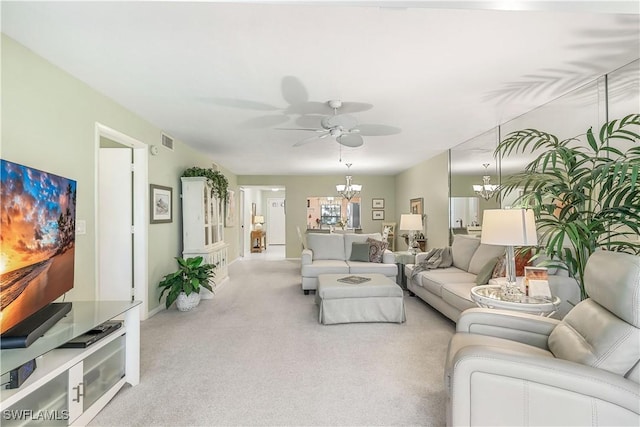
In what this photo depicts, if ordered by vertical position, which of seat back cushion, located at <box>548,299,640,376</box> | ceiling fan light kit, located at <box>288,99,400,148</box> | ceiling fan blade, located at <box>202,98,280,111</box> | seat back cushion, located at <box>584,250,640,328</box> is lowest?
seat back cushion, located at <box>548,299,640,376</box>

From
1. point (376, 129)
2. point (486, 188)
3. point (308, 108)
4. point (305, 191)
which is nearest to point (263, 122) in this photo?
point (308, 108)

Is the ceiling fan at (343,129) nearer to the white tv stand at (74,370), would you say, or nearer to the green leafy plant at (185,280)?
the green leafy plant at (185,280)

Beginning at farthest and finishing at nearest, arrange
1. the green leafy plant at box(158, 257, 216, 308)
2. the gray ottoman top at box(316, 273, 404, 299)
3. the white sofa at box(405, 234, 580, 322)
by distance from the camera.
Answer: the green leafy plant at box(158, 257, 216, 308), the gray ottoman top at box(316, 273, 404, 299), the white sofa at box(405, 234, 580, 322)

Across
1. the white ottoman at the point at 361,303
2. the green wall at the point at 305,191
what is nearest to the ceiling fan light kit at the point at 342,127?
the white ottoman at the point at 361,303

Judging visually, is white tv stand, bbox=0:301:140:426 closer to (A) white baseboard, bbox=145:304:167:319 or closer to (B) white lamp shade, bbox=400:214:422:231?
(A) white baseboard, bbox=145:304:167:319

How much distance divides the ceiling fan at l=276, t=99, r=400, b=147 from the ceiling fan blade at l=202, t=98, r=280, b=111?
50 cm

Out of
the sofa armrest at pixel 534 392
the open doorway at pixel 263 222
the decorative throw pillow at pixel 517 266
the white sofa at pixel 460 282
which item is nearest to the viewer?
the sofa armrest at pixel 534 392

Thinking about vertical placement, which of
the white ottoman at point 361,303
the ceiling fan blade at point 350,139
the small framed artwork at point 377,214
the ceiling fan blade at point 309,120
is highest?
the ceiling fan blade at point 309,120

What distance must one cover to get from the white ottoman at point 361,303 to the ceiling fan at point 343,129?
1.69 m

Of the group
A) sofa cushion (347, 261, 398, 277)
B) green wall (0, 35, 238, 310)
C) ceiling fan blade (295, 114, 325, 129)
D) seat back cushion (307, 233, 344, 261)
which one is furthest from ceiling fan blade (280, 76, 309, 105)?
seat back cushion (307, 233, 344, 261)

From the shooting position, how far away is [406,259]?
510cm

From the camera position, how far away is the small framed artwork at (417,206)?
6778 mm

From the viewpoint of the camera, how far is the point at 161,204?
4117mm

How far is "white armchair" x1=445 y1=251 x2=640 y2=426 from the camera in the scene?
1224 mm
